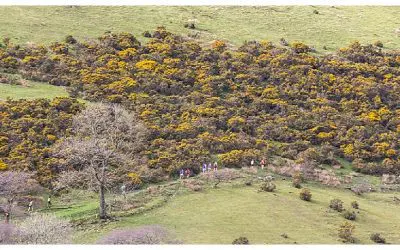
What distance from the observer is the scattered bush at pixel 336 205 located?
41031mm

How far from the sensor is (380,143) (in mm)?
53812

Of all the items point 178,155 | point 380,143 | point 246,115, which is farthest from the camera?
point 246,115

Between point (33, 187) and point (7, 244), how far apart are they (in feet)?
31.1

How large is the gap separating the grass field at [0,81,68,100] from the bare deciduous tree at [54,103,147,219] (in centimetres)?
578

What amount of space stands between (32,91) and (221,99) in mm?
16417

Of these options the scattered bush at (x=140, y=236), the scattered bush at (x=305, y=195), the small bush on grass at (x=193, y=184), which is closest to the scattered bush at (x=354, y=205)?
the scattered bush at (x=305, y=195)

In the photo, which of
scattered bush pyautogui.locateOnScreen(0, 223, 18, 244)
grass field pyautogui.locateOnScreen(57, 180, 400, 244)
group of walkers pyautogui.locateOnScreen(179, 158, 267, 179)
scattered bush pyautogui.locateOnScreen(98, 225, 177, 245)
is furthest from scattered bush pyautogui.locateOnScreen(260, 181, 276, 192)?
scattered bush pyautogui.locateOnScreen(0, 223, 18, 244)

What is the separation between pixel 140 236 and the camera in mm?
34250

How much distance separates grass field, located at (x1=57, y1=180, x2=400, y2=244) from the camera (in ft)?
120

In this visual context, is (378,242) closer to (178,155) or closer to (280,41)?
(178,155)

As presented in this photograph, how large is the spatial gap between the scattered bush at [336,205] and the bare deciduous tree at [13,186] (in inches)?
711

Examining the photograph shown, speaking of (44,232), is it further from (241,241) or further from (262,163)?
(262,163)

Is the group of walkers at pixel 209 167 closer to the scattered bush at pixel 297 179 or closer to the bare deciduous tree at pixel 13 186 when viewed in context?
the scattered bush at pixel 297 179

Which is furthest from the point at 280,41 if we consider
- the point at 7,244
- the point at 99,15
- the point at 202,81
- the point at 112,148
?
the point at 7,244
